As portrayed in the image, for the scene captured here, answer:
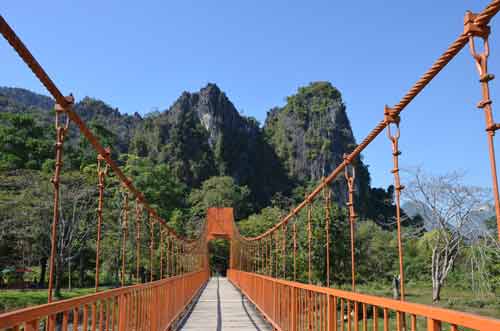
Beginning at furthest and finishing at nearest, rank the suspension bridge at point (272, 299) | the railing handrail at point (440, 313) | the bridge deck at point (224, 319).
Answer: the bridge deck at point (224, 319) < the suspension bridge at point (272, 299) < the railing handrail at point (440, 313)

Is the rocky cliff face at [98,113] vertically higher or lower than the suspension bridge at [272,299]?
higher

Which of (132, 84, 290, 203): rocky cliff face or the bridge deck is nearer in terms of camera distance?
the bridge deck

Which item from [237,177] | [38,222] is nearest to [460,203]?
[38,222]

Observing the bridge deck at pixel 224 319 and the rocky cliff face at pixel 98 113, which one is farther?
the rocky cliff face at pixel 98 113

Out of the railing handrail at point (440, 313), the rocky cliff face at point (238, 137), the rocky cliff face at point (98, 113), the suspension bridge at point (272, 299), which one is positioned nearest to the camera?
the railing handrail at point (440, 313)

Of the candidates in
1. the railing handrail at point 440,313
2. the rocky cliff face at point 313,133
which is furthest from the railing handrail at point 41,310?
the rocky cliff face at point 313,133

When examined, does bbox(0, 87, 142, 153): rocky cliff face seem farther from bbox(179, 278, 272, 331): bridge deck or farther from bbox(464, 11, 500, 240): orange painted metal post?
bbox(464, 11, 500, 240): orange painted metal post

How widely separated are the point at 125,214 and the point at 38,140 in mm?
27559

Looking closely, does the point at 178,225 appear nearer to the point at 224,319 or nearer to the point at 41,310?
the point at 224,319

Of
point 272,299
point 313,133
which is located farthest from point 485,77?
point 313,133

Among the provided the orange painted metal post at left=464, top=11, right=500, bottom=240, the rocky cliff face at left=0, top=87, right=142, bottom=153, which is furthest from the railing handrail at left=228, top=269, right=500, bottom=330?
the rocky cliff face at left=0, top=87, right=142, bottom=153

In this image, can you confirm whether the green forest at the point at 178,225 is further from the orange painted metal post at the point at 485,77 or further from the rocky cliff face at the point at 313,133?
the rocky cliff face at the point at 313,133

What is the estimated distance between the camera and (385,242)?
26781 mm

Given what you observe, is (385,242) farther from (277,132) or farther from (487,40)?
(277,132)
